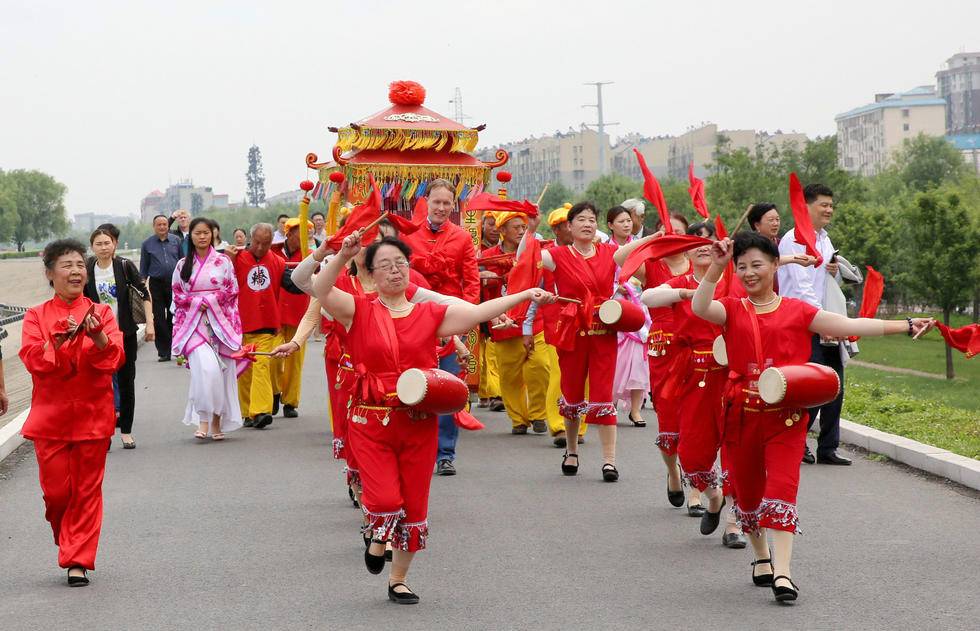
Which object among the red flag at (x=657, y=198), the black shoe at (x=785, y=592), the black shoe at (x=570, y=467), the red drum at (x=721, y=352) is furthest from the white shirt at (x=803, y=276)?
the black shoe at (x=785, y=592)

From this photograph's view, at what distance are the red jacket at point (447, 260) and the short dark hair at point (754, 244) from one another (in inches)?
154

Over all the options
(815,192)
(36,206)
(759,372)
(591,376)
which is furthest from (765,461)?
(36,206)

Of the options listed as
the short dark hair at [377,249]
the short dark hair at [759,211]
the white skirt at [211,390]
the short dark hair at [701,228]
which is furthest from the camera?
the white skirt at [211,390]

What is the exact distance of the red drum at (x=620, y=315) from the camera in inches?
370

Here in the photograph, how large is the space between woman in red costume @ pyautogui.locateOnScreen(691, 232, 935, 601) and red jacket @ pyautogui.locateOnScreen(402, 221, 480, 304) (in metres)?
3.77

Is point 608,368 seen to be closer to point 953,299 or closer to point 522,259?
point 522,259

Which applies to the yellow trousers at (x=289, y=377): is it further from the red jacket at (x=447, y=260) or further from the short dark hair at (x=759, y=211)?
the short dark hair at (x=759, y=211)

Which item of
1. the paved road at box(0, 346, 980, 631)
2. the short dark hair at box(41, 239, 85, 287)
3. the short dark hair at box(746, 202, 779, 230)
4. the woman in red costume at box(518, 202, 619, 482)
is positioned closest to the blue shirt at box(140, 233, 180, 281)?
the paved road at box(0, 346, 980, 631)

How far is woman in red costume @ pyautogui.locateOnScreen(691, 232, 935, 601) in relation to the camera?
631 centimetres

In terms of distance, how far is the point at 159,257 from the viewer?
19672 millimetres

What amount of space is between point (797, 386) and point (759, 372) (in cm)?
27

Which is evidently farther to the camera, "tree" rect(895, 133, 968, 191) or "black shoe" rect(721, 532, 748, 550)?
"tree" rect(895, 133, 968, 191)

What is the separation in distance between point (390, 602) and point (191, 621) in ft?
3.16

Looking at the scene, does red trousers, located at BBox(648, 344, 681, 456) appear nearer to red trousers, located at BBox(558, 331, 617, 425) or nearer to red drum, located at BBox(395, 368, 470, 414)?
red trousers, located at BBox(558, 331, 617, 425)
